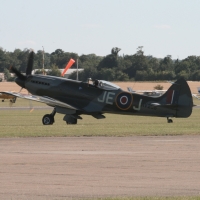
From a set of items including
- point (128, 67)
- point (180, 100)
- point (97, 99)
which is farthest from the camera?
point (128, 67)

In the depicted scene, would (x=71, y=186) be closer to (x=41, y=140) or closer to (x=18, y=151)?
(x=18, y=151)

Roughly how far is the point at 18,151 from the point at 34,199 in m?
7.65

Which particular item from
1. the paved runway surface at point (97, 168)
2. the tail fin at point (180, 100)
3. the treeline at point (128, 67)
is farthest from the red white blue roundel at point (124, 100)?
the treeline at point (128, 67)

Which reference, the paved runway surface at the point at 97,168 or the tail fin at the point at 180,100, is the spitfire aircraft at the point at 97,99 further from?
the paved runway surface at the point at 97,168

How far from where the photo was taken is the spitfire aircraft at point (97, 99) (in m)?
32.2

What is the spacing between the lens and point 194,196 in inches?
498

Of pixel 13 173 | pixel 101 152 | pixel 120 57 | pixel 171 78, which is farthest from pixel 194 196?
pixel 120 57

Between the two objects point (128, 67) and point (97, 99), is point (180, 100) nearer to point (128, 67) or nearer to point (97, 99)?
point (97, 99)

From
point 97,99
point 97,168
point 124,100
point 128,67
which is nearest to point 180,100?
point 124,100

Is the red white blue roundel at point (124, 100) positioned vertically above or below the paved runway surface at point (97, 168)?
above

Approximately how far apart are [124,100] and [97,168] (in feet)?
54.0

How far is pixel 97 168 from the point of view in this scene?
16.4 m

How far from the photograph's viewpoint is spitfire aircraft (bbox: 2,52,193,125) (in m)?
32.2

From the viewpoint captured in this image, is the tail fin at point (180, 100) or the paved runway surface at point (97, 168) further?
the tail fin at point (180, 100)
